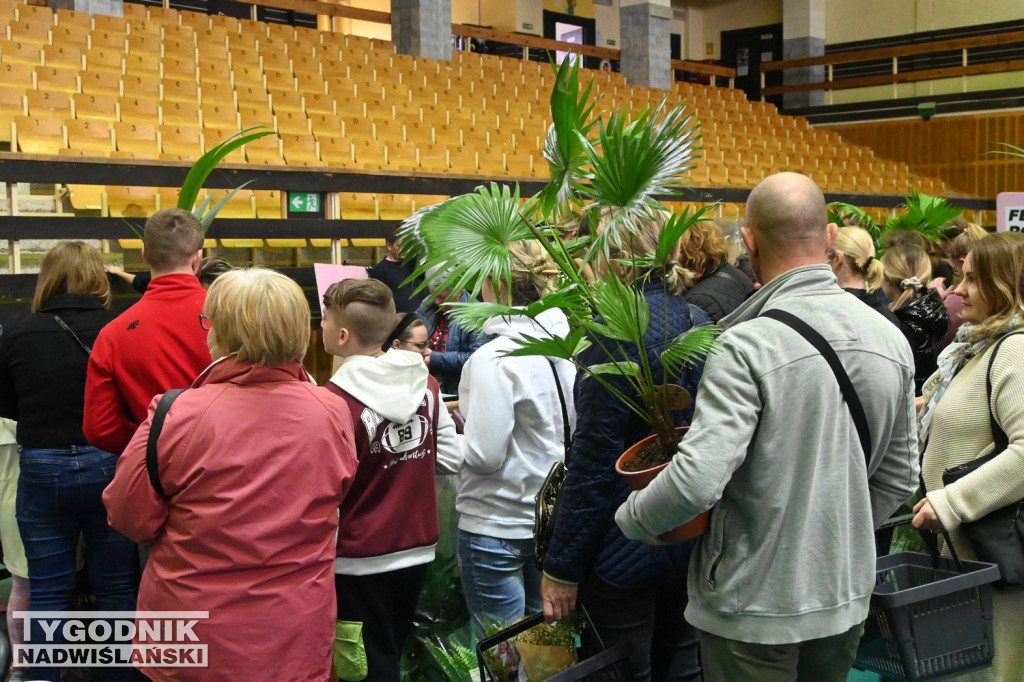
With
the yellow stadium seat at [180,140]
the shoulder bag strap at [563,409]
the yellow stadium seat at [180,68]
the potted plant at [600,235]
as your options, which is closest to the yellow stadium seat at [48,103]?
the yellow stadium seat at [180,140]

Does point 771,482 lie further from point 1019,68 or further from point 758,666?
point 1019,68

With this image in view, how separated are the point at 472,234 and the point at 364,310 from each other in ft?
1.72

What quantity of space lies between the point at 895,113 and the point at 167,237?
50.8 feet

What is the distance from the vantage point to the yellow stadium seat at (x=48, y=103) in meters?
6.66

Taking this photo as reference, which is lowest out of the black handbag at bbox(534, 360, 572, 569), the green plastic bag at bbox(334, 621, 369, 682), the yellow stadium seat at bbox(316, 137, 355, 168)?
the green plastic bag at bbox(334, 621, 369, 682)

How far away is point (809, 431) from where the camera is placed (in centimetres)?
159

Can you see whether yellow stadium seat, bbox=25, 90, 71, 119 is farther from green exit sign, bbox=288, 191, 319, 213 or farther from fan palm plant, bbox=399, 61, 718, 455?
fan palm plant, bbox=399, 61, 718, 455

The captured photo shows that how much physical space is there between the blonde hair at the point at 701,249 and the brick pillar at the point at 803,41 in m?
14.5

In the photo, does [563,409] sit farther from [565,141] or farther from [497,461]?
[565,141]

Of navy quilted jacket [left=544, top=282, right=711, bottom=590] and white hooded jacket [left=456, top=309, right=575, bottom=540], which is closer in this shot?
navy quilted jacket [left=544, top=282, right=711, bottom=590]

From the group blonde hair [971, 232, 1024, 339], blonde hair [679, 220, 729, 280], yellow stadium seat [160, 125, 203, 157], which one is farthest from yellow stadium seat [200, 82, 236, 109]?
blonde hair [971, 232, 1024, 339]

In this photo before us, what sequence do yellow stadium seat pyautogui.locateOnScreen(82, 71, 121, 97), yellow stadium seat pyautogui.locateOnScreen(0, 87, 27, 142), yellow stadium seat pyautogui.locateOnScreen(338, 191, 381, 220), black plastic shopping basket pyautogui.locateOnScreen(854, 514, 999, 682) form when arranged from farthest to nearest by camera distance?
yellow stadium seat pyautogui.locateOnScreen(82, 71, 121, 97), yellow stadium seat pyautogui.locateOnScreen(338, 191, 381, 220), yellow stadium seat pyautogui.locateOnScreen(0, 87, 27, 142), black plastic shopping basket pyautogui.locateOnScreen(854, 514, 999, 682)

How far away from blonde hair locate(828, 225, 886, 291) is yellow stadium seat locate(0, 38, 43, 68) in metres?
6.66

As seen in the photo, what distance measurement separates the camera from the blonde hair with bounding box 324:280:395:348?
2242 millimetres
